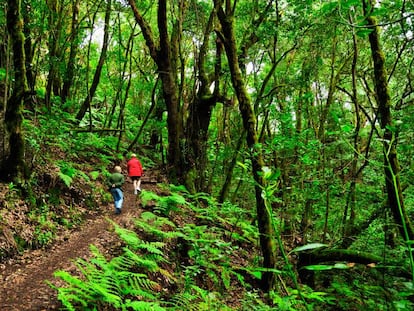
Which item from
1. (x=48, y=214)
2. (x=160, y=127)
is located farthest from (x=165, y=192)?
(x=160, y=127)

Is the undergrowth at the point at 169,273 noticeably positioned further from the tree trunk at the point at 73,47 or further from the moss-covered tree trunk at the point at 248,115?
the tree trunk at the point at 73,47

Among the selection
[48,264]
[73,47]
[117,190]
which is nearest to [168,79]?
[117,190]

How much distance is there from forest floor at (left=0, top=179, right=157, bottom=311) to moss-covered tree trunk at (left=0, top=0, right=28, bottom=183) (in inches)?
80.0

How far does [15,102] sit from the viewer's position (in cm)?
793

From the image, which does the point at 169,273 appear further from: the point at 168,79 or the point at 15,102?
the point at 168,79

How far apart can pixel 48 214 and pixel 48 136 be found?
3870 millimetres

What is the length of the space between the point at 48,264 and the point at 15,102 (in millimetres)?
3902

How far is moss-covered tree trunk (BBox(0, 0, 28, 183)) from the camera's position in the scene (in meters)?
7.75

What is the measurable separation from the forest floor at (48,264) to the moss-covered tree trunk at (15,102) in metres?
2.03

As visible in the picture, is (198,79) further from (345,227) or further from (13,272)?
(13,272)

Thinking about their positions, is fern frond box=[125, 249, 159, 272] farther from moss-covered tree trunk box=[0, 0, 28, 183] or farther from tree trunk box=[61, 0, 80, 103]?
tree trunk box=[61, 0, 80, 103]

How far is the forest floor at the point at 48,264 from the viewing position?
507 cm

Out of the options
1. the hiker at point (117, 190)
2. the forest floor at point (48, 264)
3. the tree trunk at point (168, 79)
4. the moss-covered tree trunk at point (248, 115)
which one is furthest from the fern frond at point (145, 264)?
the tree trunk at point (168, 79)

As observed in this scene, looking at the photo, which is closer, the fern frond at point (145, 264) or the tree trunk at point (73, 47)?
the fern frond at point (145, 264)
